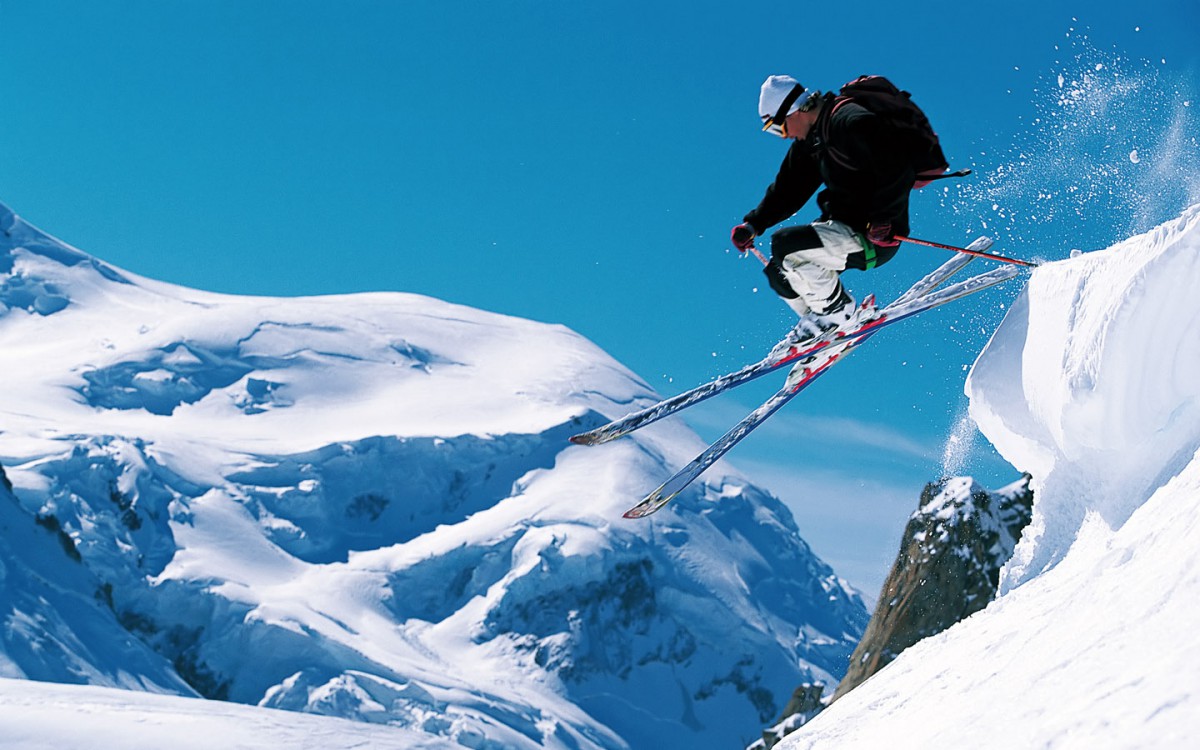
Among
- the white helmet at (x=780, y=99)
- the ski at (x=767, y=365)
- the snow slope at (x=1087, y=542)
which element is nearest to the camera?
the snow slope at (x=1087, y=542)

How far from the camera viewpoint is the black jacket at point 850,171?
5.18m

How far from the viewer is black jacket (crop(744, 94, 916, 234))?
5.18 metres

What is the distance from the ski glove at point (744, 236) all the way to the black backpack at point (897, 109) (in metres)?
1.16

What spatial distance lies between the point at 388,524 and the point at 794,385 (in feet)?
480

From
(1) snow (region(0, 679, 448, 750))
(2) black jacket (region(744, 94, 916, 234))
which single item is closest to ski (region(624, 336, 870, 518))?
(2) black jacket (region(744, 94, 916, 234))

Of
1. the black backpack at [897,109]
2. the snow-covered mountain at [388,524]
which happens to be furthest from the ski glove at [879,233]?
the snow-covered mountain at [388,524]

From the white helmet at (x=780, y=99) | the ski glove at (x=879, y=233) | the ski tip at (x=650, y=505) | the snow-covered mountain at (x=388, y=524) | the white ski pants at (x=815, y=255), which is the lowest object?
the ski tip at (x=650, y=505)

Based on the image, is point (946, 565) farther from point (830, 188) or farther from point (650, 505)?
point (830, 188)

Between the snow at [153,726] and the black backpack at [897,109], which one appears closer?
the black backpack at [897,109]

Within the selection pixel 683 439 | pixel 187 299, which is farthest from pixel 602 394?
pixel 187 299

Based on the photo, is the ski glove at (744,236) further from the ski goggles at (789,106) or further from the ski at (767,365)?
the ski at (767,365)

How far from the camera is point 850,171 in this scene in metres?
5.45

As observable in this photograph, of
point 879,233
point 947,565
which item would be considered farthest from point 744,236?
point 947,565

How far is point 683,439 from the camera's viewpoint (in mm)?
186625
